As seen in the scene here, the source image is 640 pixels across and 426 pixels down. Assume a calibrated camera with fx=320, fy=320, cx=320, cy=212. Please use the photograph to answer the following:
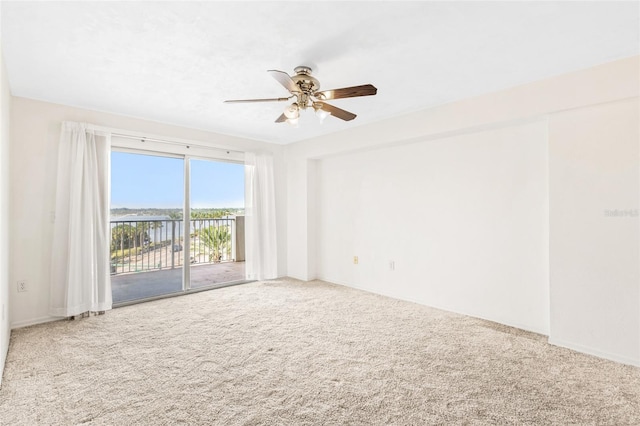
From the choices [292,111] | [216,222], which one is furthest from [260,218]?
[292,111]

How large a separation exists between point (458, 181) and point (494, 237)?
75cm

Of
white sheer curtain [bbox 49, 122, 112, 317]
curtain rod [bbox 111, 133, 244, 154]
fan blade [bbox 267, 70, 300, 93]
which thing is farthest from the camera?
curtain rod [bbox 111, 133, 244, 154]

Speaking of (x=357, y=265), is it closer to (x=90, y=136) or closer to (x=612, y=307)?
(x=612, y=307)

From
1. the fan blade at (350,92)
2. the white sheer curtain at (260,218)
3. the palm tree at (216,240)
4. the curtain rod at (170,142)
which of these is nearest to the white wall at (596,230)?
the fan blade at (350,92)

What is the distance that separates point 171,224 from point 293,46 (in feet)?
12.8

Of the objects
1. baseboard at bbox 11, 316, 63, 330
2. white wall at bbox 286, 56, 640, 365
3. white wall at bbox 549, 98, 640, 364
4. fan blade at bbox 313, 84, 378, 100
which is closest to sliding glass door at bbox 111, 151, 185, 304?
baseboard at bbox 11, 316, 63, 330

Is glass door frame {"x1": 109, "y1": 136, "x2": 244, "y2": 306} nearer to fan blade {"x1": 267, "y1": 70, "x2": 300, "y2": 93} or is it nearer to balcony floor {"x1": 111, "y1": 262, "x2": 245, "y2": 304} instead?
balcony floor {"x1": 111, "y1": 262, "x2": 245, "y2": 304}

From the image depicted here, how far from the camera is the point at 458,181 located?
3754 mm

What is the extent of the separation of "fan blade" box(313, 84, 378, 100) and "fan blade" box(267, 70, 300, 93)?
197 mm

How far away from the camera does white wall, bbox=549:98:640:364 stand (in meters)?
2.51

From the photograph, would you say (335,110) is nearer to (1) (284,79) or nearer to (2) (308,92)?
(2) (308,92)

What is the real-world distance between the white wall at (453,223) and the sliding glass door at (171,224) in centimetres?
194

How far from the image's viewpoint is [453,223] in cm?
380

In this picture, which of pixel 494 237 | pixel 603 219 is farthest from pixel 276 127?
pixel 603 219
